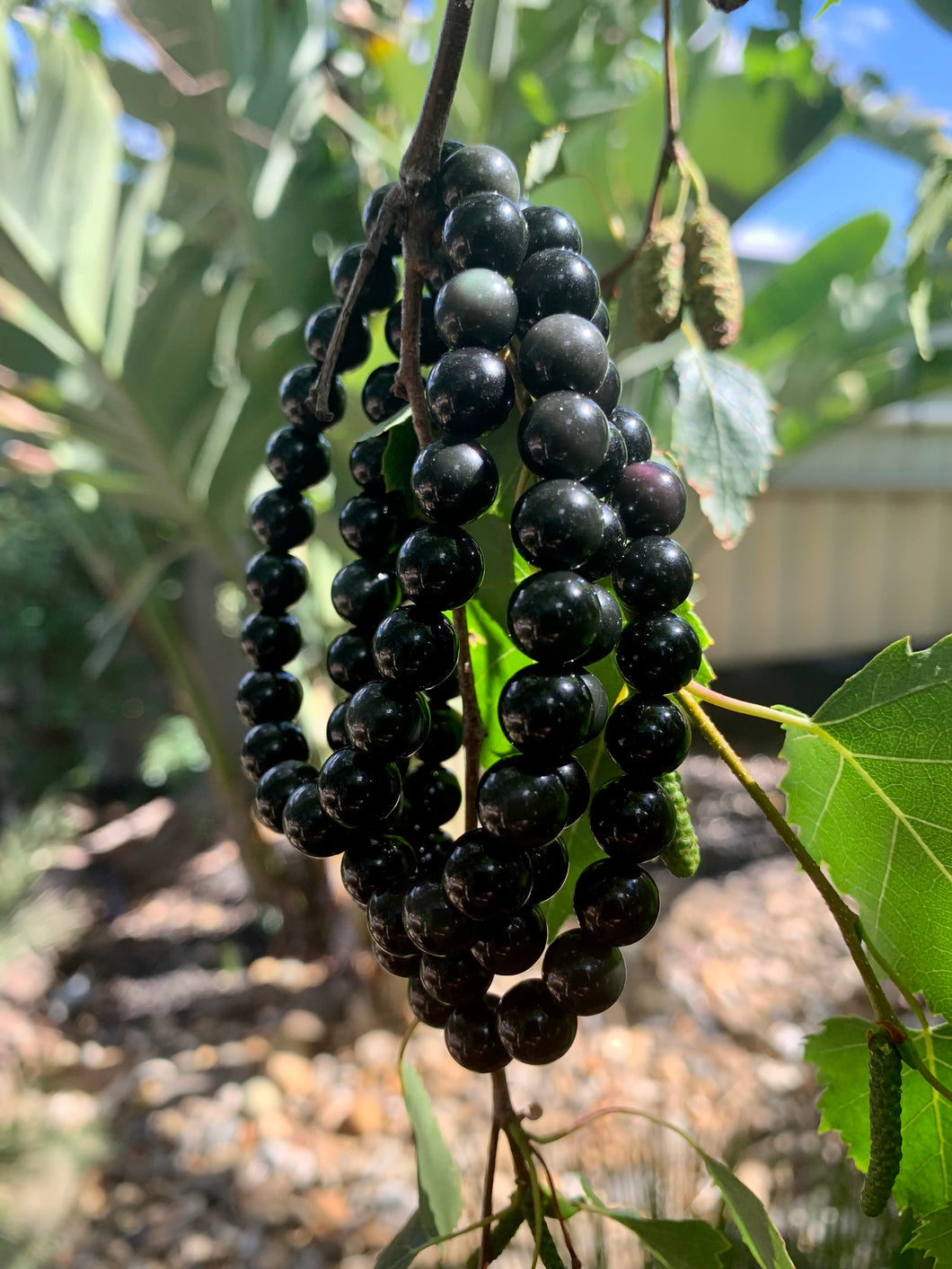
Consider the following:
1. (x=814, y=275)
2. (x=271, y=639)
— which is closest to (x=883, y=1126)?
(x=271, y=639)

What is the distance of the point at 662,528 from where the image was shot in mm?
252

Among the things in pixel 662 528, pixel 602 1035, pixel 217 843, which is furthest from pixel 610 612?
pixel 217 843

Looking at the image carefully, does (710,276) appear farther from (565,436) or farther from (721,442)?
(565,436)

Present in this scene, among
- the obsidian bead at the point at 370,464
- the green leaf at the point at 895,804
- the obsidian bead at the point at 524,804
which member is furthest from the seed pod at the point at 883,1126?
the obsidian bead at the point at 370,464

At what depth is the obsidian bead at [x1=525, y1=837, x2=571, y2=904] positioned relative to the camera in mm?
251

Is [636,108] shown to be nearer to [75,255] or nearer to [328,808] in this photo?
[75,255]

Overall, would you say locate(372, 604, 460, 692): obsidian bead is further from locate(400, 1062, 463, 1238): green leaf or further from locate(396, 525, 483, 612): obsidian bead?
locate(400, 1062, 463, 1238): green leaf

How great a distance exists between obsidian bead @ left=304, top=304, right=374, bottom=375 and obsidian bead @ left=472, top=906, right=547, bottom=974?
202mm

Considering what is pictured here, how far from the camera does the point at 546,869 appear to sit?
25 centimetres

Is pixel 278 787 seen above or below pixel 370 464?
below

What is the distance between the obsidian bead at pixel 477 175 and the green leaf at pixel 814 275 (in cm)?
71

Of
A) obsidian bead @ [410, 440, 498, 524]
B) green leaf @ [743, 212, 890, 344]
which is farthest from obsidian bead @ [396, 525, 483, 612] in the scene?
green leaf @ [743, 212, 890, 344]

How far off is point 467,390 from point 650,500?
7 cm

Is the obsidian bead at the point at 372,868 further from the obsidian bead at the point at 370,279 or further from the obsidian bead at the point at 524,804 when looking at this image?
the obsidian bead at the point at 370,279
